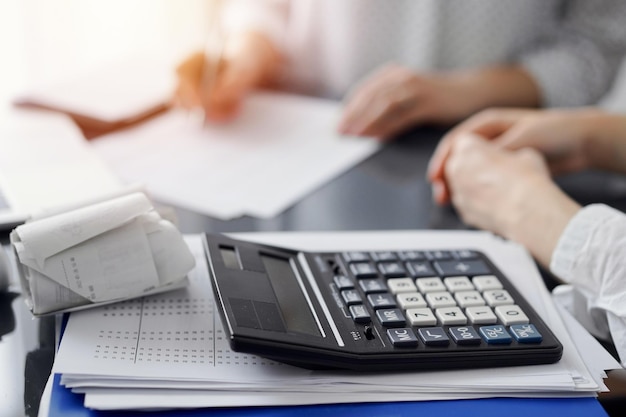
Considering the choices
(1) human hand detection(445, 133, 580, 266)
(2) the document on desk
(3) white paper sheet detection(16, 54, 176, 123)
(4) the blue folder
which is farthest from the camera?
(3) white paper sheet detection(16, 54, 176, 123)

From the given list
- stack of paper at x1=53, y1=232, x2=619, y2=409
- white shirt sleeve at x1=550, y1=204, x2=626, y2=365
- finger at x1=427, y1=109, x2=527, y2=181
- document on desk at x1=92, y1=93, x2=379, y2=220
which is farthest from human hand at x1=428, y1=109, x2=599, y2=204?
stack of paper at x1=53, y1=232, x2=619, y2=409

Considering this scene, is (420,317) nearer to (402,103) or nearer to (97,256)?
(97,256)

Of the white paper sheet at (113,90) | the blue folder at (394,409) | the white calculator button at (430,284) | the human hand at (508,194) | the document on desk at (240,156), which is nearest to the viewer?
the blue folder at (394,409)

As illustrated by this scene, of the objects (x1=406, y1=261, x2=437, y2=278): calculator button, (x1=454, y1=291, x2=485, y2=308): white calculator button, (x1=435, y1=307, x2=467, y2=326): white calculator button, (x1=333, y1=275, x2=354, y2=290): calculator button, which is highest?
(x1=333, y1=275, x2=354, y2=290): calculator button

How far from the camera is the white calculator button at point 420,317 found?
1.51ft

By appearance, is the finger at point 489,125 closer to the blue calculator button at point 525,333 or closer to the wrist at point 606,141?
the wrist at point 606,141

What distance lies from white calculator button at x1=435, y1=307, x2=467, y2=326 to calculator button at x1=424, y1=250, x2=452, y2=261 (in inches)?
2.9

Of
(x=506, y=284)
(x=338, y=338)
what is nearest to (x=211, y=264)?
(x=338, y=338)

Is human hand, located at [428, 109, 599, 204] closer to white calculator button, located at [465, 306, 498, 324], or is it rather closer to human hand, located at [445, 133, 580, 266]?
human hand, located at [445, 133, 580, 266]

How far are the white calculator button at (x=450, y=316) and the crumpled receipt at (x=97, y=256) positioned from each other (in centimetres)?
17

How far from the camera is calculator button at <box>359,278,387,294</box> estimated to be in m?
0.49

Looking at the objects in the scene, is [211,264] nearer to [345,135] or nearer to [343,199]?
[343,199]

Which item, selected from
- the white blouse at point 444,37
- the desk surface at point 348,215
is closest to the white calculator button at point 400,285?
the desk surface at point 348,215

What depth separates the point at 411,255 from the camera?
547 millimetres
